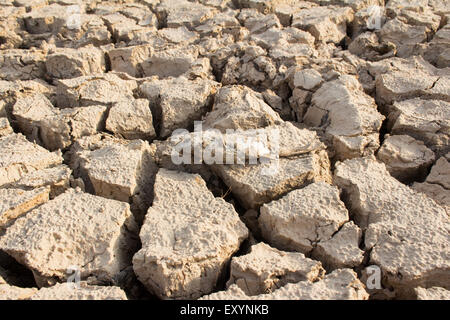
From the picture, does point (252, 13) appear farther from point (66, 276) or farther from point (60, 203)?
point (66, 276)

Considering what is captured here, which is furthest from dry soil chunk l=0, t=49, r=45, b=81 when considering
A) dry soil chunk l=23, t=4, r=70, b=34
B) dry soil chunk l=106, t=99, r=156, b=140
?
dry soil chunk l=106, t=99, r=156, b=140

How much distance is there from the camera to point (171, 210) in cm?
190

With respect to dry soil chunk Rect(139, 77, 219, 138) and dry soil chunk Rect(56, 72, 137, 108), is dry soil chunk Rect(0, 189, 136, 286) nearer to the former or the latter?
dry soil chunk Rect(139, 77, 219, 138)

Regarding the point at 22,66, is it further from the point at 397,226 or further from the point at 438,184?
the point at 438,184

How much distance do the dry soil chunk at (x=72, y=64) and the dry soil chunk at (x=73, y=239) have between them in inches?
51.8

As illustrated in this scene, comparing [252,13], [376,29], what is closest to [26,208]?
[252,13]

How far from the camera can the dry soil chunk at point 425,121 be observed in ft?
7.47

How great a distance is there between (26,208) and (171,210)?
2.13 ft

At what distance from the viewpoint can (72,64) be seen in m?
2.94

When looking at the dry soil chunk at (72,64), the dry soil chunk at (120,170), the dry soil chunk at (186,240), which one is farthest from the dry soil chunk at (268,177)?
the dry soil chunk at (72,64)

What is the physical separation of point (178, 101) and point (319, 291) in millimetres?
1382

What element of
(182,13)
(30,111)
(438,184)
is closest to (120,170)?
(30,111)

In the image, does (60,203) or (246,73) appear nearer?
(60,203)

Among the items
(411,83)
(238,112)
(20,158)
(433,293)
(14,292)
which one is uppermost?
(411,83)
